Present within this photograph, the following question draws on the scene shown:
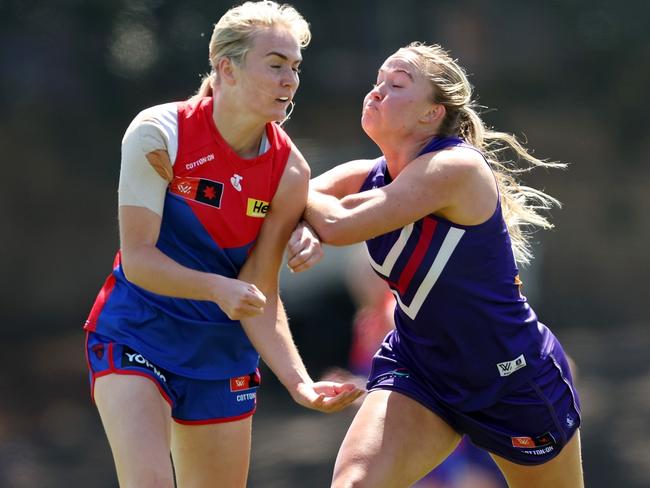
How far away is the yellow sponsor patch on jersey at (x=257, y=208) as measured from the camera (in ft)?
10.3

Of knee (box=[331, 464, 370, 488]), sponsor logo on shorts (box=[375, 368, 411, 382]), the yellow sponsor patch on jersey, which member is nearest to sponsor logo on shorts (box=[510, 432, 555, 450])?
sponsor logo on shorts (box=[375, 368, 411, 382])

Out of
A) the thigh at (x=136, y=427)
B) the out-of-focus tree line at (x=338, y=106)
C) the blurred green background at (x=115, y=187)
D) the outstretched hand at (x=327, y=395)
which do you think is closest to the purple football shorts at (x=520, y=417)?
the outstretched hand at (x=327, y=395)

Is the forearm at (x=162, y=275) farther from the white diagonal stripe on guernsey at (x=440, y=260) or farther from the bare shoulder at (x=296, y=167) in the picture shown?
the white diagonal stripe on guernsey at (x=440, y=260)

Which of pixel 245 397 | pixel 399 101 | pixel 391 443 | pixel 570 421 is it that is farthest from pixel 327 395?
pixel 399 101

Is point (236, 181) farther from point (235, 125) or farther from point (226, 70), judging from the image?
point (226, 70)

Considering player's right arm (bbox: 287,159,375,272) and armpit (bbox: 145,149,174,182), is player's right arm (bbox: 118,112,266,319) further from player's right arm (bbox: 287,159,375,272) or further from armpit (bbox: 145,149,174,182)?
player's right arm (bbox: 287,159,375,272)

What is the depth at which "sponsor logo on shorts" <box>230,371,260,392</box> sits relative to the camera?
326 centimetres

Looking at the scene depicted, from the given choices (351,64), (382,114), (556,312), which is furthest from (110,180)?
(382,114)

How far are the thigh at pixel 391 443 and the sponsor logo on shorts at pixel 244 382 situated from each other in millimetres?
359

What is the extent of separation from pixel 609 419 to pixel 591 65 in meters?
2.32

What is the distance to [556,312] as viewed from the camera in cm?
741

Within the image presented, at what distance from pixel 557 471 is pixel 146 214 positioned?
Answer: 4.31 ft

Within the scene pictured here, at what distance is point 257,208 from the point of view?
315cm

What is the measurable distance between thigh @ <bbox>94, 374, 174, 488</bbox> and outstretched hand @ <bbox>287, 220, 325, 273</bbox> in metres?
0.50
